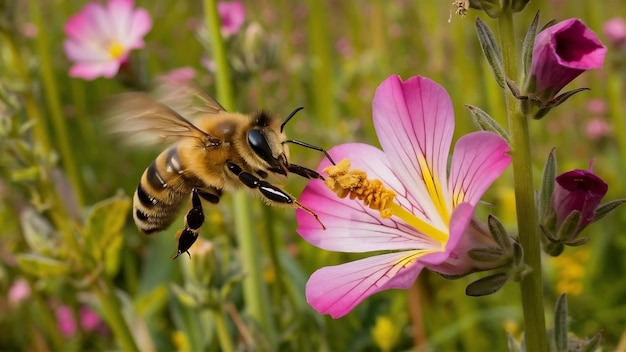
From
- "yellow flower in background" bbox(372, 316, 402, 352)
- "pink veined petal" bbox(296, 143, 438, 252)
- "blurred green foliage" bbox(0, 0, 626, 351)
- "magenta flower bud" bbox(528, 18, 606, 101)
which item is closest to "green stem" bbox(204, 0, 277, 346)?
"blurred green foliage" bbox(0, 0, 626, 351)

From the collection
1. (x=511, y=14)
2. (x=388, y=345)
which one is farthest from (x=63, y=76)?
(x=511, y=14)

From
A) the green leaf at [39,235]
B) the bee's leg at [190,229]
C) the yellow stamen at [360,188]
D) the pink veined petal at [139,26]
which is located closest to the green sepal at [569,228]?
the yellow stamen at [360,188]

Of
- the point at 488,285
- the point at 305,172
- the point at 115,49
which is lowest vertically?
the point at 488,285

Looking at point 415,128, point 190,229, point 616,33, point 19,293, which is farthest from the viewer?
point 616,33

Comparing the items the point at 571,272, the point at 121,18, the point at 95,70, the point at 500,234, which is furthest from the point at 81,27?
the point at 500,234

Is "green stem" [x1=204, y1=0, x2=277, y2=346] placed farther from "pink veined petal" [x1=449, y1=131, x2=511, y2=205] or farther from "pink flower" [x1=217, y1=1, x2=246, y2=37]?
"pink veined petal" [x1=449, y1=131, x2=511, y2=205]

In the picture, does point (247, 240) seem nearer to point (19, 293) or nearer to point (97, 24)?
point (19, 293)

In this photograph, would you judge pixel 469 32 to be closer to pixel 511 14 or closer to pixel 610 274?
pixel 610 274
